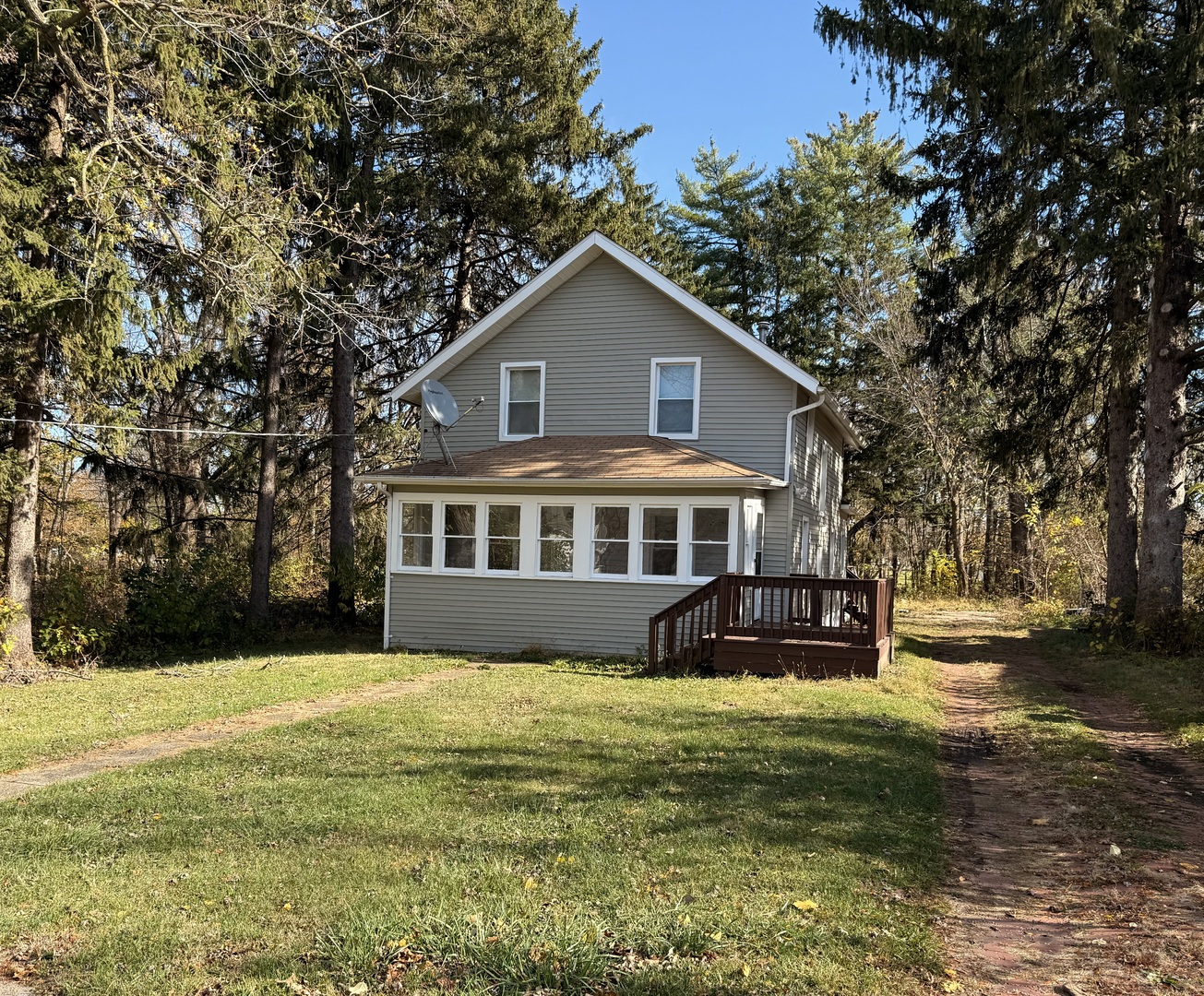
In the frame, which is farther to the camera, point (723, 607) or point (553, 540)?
point (553, 540)

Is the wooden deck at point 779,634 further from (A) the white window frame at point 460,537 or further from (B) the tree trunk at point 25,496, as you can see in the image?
(B) the tree trunk at point 25,496

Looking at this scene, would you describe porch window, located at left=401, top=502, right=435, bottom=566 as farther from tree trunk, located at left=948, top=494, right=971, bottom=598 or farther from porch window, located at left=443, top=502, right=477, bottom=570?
tree trunk, located at left=948, top=494, right=971, bottom=598

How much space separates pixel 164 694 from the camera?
1102 centimetres

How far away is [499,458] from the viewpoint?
51.2ft

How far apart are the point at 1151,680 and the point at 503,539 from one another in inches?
389

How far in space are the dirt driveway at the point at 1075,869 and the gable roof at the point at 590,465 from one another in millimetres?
5793

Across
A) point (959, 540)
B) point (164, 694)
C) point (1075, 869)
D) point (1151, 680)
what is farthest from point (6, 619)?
point (959, 540)

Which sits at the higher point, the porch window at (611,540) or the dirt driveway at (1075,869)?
the porch window at (611,540)

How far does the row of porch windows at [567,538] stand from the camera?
1438 cm

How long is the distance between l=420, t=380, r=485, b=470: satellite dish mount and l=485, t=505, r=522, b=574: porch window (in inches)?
45.1

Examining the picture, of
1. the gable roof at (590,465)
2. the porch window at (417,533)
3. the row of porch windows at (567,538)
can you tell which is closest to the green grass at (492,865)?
the gable roof at (590,465)

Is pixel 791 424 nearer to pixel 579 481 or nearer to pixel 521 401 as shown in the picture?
pixel 579 481

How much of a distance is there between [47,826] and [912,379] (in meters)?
26.7

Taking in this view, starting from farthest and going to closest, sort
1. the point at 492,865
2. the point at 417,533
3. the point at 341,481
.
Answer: the point at 341,481
the point at 417,533
the point at 492,865
